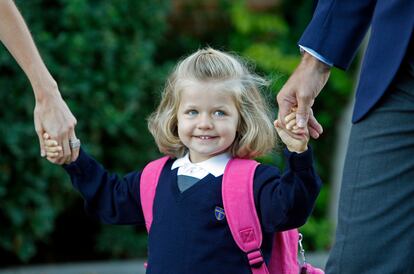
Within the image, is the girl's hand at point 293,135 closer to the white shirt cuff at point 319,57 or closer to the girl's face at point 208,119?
the white shirt cuff at point 319,57

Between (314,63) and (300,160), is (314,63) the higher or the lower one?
the higher one

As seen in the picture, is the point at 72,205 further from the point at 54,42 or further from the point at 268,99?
the point at 268,99

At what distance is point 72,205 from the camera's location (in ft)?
21.7

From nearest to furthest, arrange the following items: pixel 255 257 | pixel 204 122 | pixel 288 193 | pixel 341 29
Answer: pixel 341 29
pixel 288 193
pixel 255 257
pixel 204 122

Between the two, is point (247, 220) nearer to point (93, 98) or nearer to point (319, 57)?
point (319, 57)

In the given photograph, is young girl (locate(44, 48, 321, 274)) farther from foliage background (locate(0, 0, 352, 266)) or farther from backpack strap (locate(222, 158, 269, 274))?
foliage background (locate(0, 0, 352, 266))

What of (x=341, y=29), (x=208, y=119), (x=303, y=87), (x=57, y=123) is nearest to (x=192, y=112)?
(x=208, y=119)

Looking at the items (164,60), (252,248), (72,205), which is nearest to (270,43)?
(164,60)

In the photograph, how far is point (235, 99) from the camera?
366 centimetres

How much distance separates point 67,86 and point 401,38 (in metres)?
3.36

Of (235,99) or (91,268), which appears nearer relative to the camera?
(235,99)

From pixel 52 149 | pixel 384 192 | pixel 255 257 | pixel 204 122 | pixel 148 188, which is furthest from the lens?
pixel 52 149

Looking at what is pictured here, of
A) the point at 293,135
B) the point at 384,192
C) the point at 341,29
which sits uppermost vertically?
the point at 341,29

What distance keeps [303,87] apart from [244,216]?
0.62 metres
